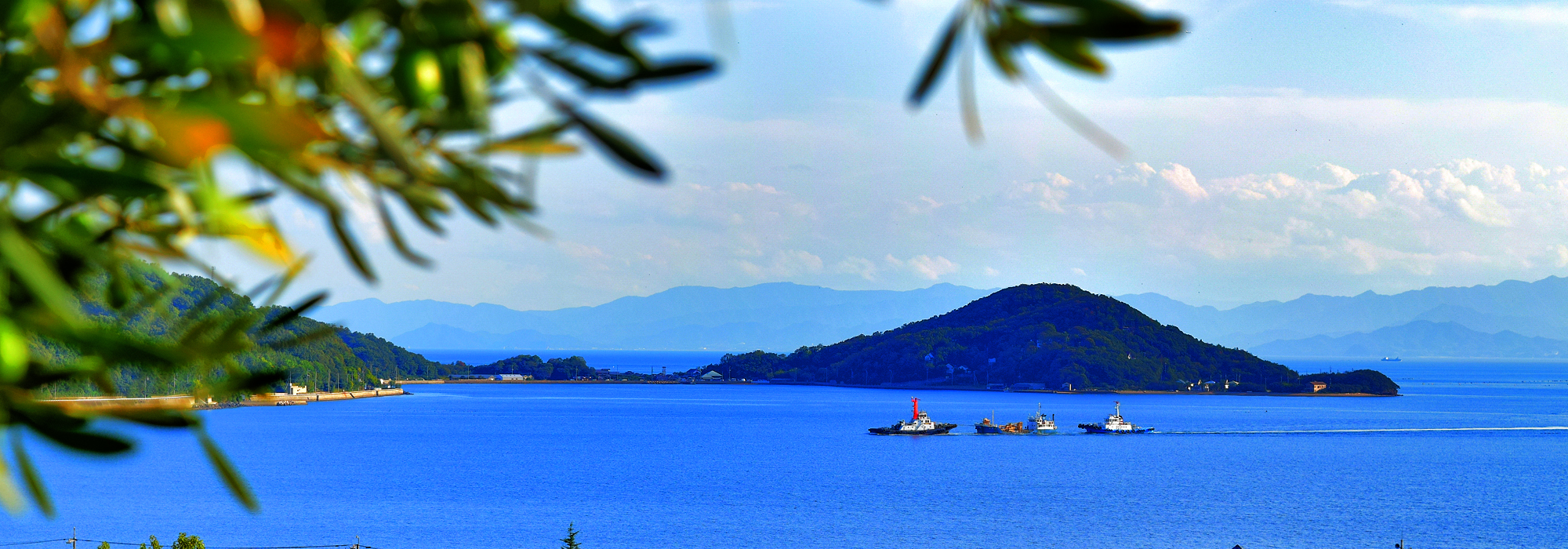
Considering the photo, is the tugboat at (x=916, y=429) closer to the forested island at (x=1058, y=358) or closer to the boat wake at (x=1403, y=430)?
the boat wake at (x=1403, y=430)

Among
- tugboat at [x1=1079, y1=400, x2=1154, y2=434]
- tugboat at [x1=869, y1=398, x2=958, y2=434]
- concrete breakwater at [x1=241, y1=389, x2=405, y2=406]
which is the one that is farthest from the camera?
concrete breakwater at [x1=241, y1=389, x2=405, y2=406]

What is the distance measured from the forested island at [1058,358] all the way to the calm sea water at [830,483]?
3698 centimetres

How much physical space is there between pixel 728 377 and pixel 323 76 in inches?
7741

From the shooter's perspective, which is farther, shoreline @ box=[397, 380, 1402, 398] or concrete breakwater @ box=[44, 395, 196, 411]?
shoreline @ box=[397, 380, 1402, 398]

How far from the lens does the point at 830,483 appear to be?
73.7 metres

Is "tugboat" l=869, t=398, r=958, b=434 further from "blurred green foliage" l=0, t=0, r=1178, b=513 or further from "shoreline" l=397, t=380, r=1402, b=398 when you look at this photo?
"blurred green foliage" l=0, t=0, r=1178, b=513

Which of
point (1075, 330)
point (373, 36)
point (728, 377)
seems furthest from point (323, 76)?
point (728, 377)

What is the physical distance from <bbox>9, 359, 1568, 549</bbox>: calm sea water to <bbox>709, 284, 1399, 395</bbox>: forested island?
37.0 metres

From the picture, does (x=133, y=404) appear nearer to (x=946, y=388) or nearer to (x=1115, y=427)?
(x=1115, y=427)

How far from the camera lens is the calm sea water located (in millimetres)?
57438

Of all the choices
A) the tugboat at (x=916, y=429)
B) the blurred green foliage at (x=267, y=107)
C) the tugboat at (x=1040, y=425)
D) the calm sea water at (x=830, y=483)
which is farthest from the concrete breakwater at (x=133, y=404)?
the tugboat at (x=1040, y=425)

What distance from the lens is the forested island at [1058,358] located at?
162 metres

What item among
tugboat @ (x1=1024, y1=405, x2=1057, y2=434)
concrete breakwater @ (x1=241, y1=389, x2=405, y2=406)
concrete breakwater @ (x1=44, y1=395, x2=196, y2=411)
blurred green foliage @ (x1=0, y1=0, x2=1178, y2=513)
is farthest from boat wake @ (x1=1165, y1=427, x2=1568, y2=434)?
blurred green foliage @ (x1=0, y1=0, x2=1178, y2=513)

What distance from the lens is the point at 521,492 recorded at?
70.3 m
